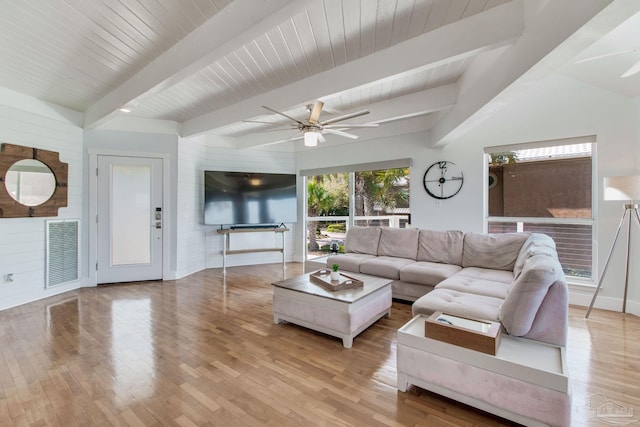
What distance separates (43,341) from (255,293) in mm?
2244

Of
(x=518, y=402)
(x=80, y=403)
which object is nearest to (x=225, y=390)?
(x=80, y=403)

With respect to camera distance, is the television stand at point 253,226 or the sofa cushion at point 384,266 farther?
the television stand at point 253,226

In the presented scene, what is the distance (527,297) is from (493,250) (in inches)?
81.9

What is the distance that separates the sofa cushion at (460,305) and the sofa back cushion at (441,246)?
4.39 feet

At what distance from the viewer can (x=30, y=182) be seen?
3.87m

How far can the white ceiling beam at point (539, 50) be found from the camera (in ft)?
4.95

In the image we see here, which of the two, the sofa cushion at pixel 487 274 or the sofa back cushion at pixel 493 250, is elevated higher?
the sofa back cushion at pixel 493 250

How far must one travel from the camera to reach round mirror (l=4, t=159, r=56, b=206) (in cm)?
371

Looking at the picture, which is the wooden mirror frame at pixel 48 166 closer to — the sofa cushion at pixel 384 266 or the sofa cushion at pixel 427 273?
the sofa cushion at pixel 384 266

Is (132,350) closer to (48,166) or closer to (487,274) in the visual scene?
(48,166)

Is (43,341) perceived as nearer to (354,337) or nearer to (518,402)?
(354,337)

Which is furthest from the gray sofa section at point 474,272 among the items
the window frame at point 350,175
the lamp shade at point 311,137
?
the lamp shade at point 311,137

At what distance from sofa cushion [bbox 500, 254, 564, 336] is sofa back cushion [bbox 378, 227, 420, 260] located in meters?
2.35

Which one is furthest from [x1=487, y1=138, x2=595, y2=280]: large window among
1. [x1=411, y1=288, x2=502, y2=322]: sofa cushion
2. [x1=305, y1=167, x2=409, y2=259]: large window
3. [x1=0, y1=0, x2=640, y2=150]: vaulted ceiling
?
[x1=411, y1=288, x2=502, y2=322]: sofa cushion
